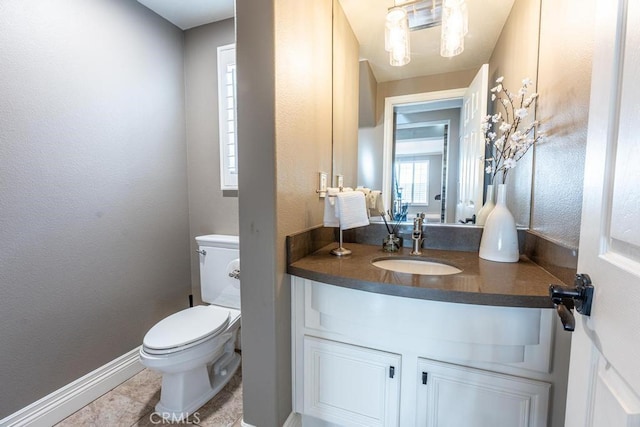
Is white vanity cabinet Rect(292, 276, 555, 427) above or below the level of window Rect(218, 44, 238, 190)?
below

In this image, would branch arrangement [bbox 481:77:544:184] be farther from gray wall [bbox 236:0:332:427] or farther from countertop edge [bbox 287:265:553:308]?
gray wall [bbox 236:0:332:427]

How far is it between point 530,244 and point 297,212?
1012 mm

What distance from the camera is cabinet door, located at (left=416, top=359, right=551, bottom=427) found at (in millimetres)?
810

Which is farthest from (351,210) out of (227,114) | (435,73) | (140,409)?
(140,409)

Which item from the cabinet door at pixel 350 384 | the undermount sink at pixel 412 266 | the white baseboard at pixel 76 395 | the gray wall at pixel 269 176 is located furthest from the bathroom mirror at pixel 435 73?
the white baseboard at pixel 76 395

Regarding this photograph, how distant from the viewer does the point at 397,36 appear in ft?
4.59

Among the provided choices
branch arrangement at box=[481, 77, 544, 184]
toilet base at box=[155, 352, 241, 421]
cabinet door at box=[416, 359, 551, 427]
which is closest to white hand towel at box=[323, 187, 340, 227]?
cabinet door at box=[416, 359, 551, 427]

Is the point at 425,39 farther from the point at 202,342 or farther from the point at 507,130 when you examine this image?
the point at 202,342

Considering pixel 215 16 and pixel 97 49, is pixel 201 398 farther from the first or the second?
pixel 215 16

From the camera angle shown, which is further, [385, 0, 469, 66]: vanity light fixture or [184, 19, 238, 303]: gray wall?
[184, 19, 238, 303]: gray wall

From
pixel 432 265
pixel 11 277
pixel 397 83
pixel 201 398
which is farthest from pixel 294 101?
pixel 201 398

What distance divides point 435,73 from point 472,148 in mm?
444

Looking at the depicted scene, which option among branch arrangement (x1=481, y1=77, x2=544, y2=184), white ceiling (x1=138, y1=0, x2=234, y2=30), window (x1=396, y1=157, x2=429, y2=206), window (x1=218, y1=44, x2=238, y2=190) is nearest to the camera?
branch arrangement (x1=481, y1=77, x2=544, y2=184)

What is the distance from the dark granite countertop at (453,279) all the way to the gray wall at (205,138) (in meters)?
1.06
